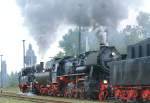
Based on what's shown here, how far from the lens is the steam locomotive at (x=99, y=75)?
21.4 meters

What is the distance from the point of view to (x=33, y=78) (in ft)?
147

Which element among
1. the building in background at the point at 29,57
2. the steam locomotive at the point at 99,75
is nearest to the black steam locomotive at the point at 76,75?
the steam locomotive at the point at 99,75

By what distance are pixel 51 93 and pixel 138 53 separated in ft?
59.5

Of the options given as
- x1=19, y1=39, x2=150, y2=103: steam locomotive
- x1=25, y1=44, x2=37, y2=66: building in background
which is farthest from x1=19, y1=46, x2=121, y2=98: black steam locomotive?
x1=25, y1=44, x2=37, y2=66: building in background

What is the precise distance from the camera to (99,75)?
2919cm

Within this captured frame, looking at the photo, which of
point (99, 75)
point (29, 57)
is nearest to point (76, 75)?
point (99, 75)

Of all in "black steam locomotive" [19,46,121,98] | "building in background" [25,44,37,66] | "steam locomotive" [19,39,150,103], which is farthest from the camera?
"building in background" [25,44,37,66]

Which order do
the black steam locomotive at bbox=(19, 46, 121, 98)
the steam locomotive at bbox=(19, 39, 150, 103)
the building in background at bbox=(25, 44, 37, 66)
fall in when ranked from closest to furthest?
the steam locomotive at bbox=(19, 39, 150, 103) → the black steam locomotive at bbox=(19, 46, 121, 98) → the building in background at bbox=(25, 44, 37, 66)

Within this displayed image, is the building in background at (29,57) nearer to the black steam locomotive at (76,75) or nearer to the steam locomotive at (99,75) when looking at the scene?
the black steam locomotive at (76,75)

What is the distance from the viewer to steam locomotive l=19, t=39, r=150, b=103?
70.2 feet

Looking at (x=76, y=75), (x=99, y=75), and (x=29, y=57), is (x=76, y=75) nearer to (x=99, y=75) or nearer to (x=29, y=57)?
(x=99, y=75)

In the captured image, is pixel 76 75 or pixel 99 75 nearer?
pixel 99 75

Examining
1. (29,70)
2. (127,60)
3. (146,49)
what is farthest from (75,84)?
(29,70)

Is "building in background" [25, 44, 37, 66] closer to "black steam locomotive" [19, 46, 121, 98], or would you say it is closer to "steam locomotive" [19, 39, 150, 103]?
"black steam locomotive" [19, 46, 121, 98]
